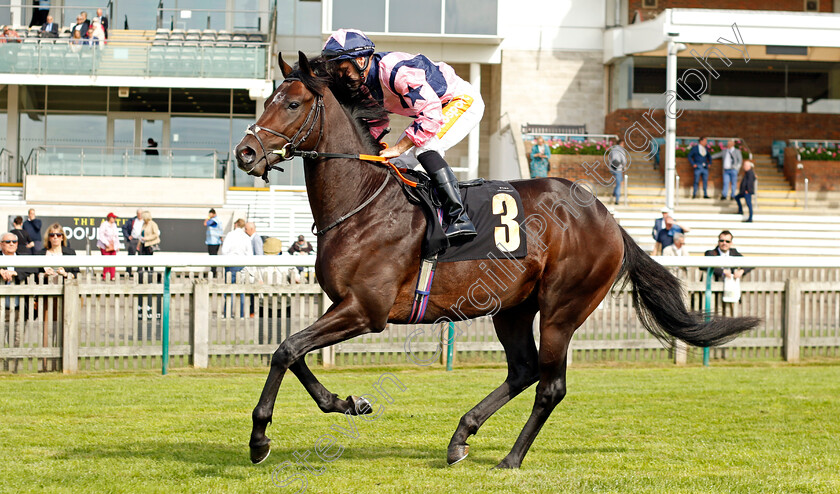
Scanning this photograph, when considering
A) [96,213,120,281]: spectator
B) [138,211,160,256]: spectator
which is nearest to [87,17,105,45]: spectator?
[96,213,120,281]: spectator

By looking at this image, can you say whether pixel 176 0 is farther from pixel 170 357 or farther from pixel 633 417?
pixel 633 417

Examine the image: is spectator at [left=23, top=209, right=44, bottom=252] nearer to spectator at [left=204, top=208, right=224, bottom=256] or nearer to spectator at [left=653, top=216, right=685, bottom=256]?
spectator at [left=204, top=208, right=224, bottom=256]

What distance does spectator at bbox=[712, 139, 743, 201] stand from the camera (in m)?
19.9

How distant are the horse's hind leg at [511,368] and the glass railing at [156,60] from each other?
18268mm

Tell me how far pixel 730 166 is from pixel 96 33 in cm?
1550

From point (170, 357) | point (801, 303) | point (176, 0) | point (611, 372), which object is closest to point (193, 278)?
point (170, 357)

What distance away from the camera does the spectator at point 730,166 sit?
19922 mm

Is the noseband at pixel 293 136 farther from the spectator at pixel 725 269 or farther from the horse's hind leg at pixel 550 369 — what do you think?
the spectator at pixel 725 269

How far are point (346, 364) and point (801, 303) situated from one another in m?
5.27

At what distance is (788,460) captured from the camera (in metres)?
5.18

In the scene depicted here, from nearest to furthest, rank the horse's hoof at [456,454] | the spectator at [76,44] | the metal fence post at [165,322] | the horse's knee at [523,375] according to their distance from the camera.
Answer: the horse's hoof at [456,454], the horse's knee at [523,375], the metal fence post at [165,322], the spectator at [76,44]

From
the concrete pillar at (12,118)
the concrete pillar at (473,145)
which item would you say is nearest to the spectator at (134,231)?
the concrete pillar at (473,145)

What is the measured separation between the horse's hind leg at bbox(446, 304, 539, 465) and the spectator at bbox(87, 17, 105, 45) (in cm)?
1973

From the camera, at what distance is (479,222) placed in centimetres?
512
